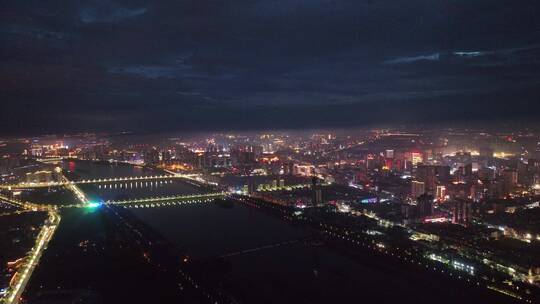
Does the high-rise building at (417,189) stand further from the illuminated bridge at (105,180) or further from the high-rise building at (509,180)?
the illuminated bridge at (105,180)

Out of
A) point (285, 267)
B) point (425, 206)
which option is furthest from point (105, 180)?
point (425, 206)

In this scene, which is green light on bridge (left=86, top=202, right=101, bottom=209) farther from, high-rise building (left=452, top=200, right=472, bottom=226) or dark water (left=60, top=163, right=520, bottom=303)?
high-rise building (left=452, top=200, right=472, bottom=226)

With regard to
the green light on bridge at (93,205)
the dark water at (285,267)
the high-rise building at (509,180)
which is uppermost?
the high-rise building at (509,180)

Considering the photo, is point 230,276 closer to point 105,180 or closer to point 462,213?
point 462,213

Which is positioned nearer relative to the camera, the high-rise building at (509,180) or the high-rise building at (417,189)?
the high-rise building at (509,180)

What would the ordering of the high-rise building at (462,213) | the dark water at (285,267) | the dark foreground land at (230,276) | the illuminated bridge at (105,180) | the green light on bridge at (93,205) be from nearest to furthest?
the dark foreground land at (230,276), the dark water at (285,267), the high-rise building at (462,213), the green light on bridge at (93,205), the illuminated bridge at (105,180)

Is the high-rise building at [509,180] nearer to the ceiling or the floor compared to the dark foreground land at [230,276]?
nearer to the ceiling

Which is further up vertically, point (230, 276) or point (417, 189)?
point (417, 189)

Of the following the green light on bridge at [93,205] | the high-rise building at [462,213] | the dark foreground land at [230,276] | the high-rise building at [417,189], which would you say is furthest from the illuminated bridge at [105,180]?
the high-rise building at [462,213]
